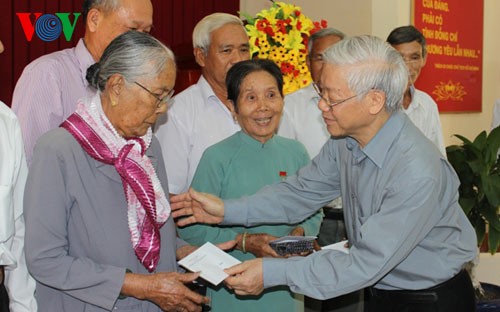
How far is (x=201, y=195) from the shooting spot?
278cm

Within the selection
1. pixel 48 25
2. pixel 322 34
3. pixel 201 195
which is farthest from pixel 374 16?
pixel 201 195

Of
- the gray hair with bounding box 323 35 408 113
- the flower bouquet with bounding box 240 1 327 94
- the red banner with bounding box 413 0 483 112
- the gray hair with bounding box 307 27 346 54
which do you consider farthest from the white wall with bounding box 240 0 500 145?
the gray hair with bounding box 323 35 408 113

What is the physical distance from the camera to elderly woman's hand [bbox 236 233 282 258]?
2.75 m

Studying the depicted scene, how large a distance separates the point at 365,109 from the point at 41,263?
1202mm

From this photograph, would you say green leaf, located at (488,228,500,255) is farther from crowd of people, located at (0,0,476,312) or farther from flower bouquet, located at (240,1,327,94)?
crowd of people, located at (0,0,476,312)

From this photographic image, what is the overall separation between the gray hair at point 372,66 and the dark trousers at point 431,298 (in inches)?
27.7

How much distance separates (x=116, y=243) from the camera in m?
2.21

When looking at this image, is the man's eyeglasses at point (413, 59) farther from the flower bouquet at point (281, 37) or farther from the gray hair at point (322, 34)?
the flower bouquet at point (281, 37)

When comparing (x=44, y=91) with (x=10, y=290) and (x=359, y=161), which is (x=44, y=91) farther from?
(x=359, y=161)

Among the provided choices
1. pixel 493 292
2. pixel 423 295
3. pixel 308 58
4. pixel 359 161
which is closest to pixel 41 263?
pixel 359 161

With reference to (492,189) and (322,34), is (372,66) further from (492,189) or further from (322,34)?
(492,189)

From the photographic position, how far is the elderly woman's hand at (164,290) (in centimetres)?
216

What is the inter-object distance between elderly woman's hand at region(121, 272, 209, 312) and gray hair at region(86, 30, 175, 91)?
66cm

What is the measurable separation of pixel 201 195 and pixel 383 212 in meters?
0.83
